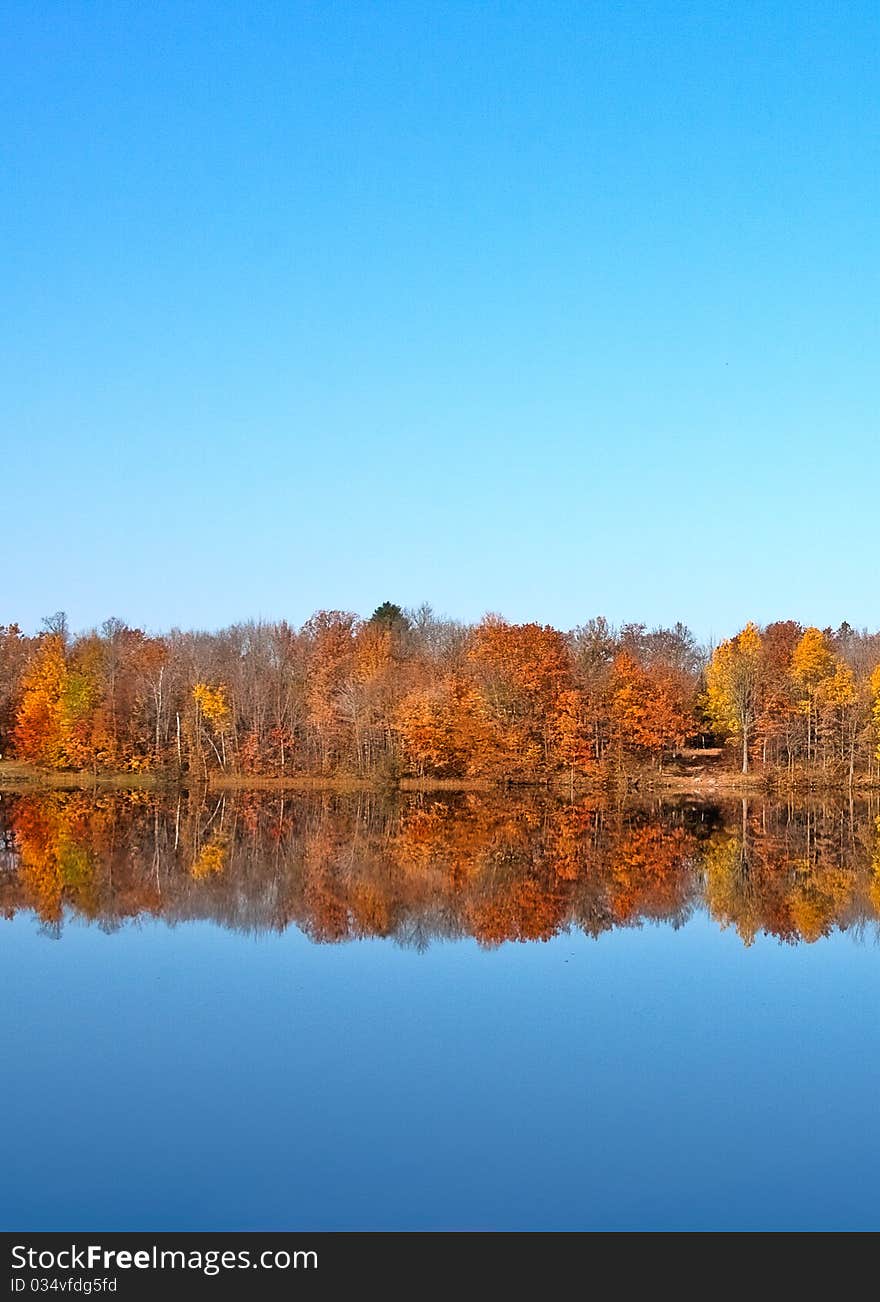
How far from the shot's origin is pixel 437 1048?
13172 mm

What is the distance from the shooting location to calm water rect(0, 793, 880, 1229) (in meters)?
9.21

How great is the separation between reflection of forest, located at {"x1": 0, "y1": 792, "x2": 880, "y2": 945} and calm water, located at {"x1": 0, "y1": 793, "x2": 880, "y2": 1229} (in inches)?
6.2

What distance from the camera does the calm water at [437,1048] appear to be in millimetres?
9211

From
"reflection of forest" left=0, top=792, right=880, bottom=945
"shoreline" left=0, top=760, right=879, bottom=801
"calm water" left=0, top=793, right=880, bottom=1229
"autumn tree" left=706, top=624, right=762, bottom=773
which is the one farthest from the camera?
"autumn tree" left=706, top=624, right=762, bottom=773

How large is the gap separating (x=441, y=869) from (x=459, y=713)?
3250 cm

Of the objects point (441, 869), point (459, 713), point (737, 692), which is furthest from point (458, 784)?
point (441, 869)

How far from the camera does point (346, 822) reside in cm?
4244

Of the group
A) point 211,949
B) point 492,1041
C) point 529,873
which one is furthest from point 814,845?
point 492,1041

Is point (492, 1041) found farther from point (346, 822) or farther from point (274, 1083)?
point (346, 822)

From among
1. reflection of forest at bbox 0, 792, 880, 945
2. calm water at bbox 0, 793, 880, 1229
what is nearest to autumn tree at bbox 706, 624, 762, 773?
reflection of forest at bbox 0, 792, 880, 945

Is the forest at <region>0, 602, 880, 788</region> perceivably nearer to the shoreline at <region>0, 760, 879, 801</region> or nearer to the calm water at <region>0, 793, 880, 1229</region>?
the shoreline at <region>0, 760, 879, 801</region>

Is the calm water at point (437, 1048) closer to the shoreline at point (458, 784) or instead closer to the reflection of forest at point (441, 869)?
the reflection of forest at point (441, 869)

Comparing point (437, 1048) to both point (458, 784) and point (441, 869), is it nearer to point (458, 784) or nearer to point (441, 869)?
point (441, 869)
